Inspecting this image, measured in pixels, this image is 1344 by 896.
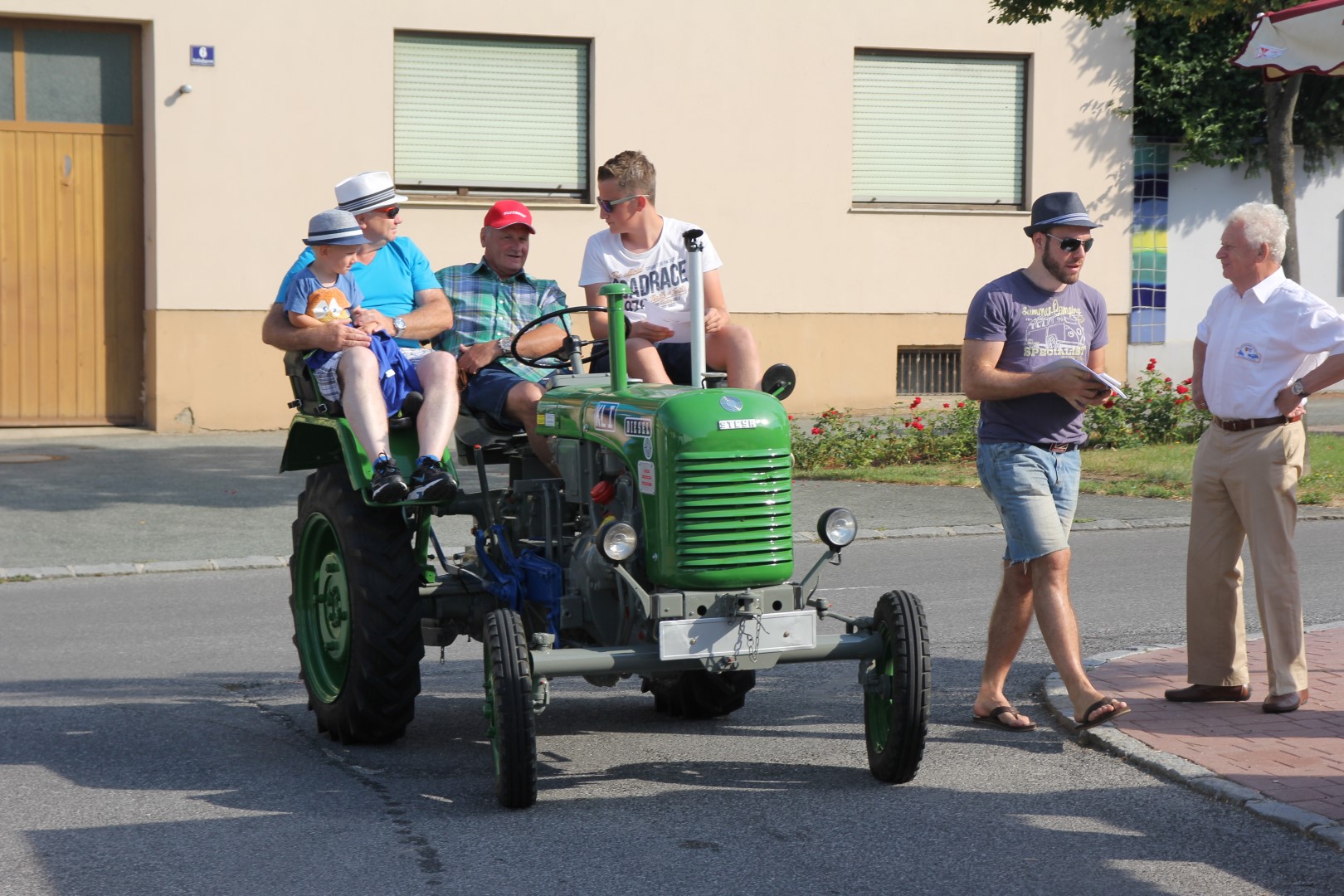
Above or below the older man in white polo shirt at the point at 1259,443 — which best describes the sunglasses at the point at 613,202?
above

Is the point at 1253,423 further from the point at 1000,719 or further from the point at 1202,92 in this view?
the point at 1202,92

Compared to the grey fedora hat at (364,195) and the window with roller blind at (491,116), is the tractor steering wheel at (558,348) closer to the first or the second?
the grey fedora hat at (364,195)

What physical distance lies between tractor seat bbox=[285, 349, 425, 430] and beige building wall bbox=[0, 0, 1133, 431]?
11.8 meters

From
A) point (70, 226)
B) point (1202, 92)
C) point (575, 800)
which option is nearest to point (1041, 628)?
point (575, 800)

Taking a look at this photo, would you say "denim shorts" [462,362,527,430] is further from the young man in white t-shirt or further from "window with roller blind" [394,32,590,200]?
"window with roller blind" [394,32,590,200]

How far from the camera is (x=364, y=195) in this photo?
723 centimetres

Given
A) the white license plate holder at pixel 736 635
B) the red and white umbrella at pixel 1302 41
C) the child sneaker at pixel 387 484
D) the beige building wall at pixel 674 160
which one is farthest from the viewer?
the beige building wall at pixel 674 160

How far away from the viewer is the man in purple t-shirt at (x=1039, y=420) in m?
6.52

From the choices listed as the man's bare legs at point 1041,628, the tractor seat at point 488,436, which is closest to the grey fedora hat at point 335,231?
the tractor seat at point 488,436

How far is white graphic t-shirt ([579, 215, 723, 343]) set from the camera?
726 cm

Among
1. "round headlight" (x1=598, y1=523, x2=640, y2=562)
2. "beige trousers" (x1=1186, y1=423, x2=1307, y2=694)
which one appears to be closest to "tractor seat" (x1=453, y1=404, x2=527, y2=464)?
"round headlight" (x1=598, y1=523, x2=640, y2=562)

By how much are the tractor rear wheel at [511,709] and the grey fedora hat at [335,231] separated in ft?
6.09

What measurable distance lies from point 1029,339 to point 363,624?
277 centimetres

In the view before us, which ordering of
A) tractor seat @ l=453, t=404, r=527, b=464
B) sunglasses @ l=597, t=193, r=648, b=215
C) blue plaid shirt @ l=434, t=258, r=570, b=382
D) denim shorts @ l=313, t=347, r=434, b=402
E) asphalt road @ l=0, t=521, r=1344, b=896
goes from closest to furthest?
asphalt road @ l=0, t=521, r=1344, b=896 → denim shorts @ l=313, t=347, r=434, b=402 → tractor seat @ l=453, t=404, r=527, b=464 → sunglasses @ l=597, t=193, r=648, b=215 → blue plaid shirt @ l=434, t=258, r=570, b=382
